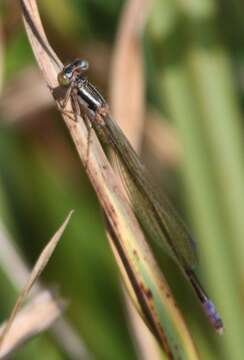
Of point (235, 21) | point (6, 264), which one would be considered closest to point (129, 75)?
point (6, 264)

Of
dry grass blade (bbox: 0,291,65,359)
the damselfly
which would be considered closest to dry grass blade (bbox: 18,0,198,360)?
dry grass blade (bbox: 0,291,65,359)

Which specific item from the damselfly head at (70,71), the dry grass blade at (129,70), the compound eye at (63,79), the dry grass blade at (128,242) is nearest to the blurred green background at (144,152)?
the dry grass blade at (129,70)

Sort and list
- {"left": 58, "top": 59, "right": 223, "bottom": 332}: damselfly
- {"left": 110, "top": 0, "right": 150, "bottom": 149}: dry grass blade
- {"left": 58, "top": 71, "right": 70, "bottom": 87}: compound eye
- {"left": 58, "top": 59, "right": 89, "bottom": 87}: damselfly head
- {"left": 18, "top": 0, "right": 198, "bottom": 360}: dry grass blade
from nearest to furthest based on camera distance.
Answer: {"left": 18, "top": 0, "right": 198, "bottom": 360}: dry grass blade → {"left": 58, "top": 71, "right": 70, "bottom": 87}: compound eye → {"left": 58, "top": 59, "right": 89, "bottom": 87}: damselfly head → {"left": 58, "top": 59, "right": 223, "bottom": 332}: damselfly → {"left": 110, "top": 0, "right": 150, "bottom": 149}: dry grass blade

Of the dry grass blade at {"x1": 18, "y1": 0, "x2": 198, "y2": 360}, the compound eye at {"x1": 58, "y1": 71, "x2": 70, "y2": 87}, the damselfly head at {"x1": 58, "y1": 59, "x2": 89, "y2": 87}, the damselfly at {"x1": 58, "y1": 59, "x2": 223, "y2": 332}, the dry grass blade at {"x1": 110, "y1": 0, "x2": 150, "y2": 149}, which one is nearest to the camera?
the dry grass blade at {"x1": 18, "y1": 0, "x2": 198, "y2": 360}

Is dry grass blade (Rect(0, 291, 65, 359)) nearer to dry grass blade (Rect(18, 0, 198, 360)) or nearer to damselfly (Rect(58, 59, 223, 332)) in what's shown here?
dry grass blade (Rect(18, 0, 198, 360))

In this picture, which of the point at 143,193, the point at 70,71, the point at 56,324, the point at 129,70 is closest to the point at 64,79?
the point at 70,71

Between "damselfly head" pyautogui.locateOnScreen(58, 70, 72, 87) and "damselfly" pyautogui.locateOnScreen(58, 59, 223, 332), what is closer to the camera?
"damselfly head" pyautogui.locateOnScreen(58, 70, 72, 87)

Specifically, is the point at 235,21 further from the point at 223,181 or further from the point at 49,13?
the point at 223,181

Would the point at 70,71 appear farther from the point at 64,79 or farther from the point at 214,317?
the point at 214,317
